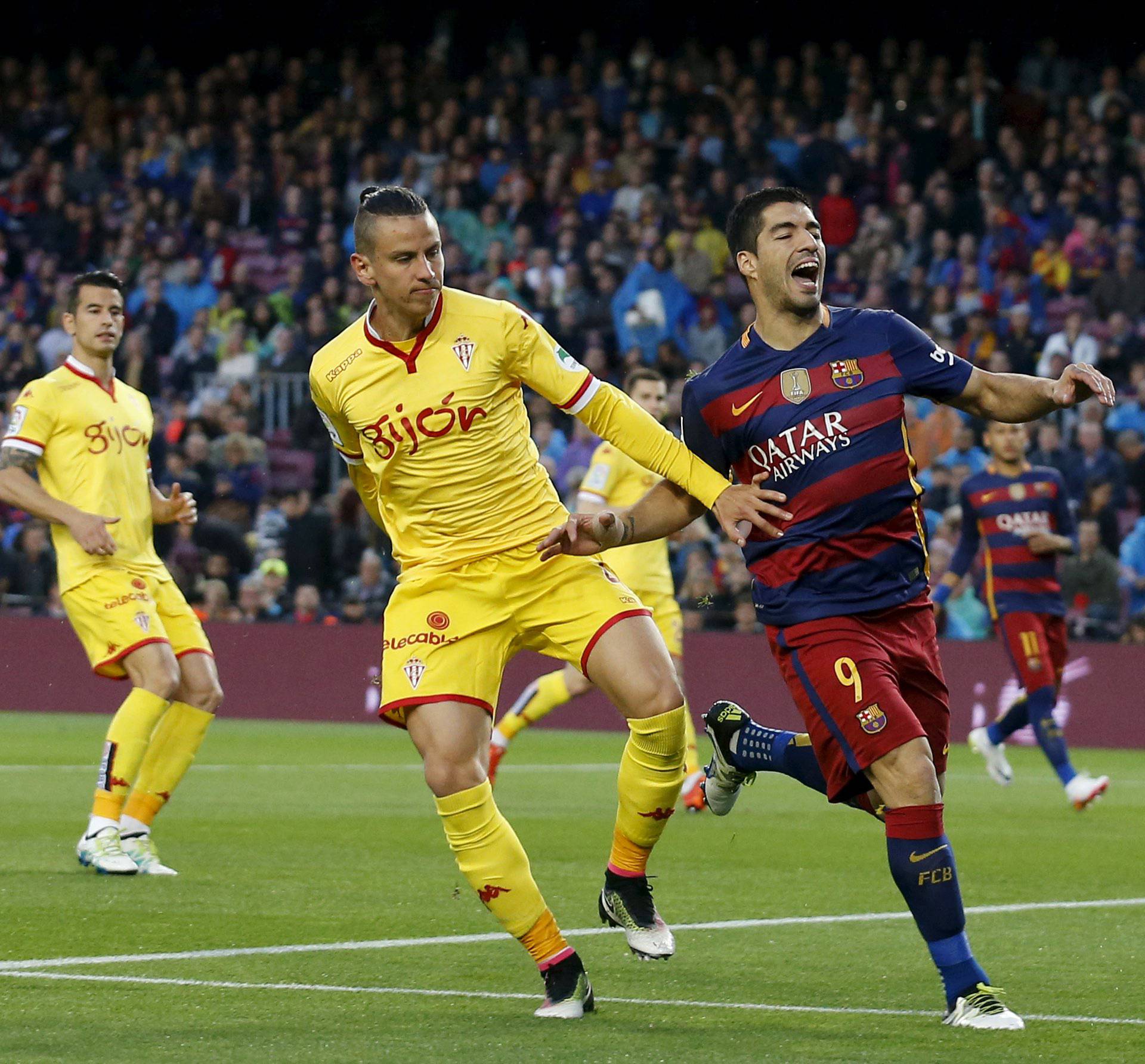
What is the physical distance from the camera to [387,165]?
1014 inches

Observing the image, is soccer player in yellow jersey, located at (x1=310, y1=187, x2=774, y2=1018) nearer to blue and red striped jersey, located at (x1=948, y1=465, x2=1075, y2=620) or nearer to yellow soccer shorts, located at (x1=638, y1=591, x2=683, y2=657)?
yellow soccer shorts, located at (x1=638, y1=591, x2=683, y2=657)

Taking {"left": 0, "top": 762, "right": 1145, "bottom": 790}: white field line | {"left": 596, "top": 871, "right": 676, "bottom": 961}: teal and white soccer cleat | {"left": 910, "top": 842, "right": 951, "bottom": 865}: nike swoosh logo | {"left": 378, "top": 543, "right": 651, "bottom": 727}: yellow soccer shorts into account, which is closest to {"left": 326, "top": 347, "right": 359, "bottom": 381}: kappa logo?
{"left": 378, "top": 543, "right": 651, "bottom": 727}: yellow soccer shorts

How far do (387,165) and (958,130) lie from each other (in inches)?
278

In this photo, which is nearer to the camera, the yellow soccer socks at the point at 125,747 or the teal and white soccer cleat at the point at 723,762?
the teal and white soccer cleat at the point at 723,762

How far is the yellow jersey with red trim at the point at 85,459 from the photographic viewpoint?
9.48 meters

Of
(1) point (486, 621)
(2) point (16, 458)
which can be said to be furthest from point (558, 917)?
(2) point (16, 458)

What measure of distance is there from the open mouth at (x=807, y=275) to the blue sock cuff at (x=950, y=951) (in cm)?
186

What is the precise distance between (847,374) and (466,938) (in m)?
2.47

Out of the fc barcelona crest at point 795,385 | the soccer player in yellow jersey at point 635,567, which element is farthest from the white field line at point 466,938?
the soccer player in yellow jersey at point 635,567

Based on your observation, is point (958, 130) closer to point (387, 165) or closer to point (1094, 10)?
point (1094, 10)

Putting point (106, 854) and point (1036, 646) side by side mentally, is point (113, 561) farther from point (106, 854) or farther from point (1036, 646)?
point (1036, 646)

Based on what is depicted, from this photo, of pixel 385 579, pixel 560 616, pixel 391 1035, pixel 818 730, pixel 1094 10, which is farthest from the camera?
pixel 1094 10

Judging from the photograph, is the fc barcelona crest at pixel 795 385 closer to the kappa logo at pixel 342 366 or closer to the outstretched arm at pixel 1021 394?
the outstretched arm at pixel 1021 394

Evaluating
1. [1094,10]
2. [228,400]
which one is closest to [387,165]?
[228,400]
